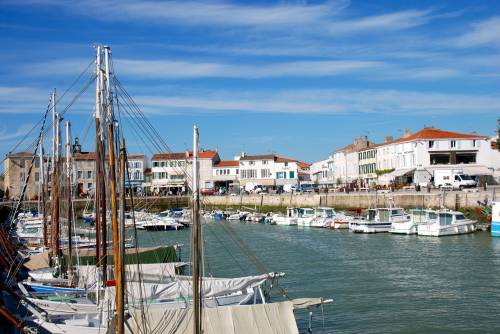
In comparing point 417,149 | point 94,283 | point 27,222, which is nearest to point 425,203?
point 417,149

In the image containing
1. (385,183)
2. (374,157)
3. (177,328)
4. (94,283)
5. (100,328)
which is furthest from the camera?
(374,157)

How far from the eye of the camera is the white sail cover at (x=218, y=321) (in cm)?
1995

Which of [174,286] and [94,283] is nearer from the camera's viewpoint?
[174,286]

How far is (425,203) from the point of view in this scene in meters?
72.2

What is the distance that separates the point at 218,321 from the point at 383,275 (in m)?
21.3

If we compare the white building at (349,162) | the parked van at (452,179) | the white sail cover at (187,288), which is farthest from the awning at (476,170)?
the white sail cover at (187,288)

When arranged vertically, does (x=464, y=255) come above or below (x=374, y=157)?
below

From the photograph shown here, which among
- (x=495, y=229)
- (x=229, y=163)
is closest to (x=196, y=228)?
(x=495, y=229)

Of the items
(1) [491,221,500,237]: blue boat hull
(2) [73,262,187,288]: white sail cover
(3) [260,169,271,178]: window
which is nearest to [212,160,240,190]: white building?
(3) [260,169,271,178]: window

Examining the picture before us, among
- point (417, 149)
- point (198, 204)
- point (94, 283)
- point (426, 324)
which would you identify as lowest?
point (426, 324)

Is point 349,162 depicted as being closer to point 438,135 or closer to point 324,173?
point 324,173

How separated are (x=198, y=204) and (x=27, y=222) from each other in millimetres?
62963

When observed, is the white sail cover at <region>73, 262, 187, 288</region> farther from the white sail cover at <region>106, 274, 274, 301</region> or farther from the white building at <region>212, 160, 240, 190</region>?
the white building at <region>212, 160, 240, 190</region>

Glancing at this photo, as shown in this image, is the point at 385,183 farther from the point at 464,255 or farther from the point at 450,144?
the point at 464,255
